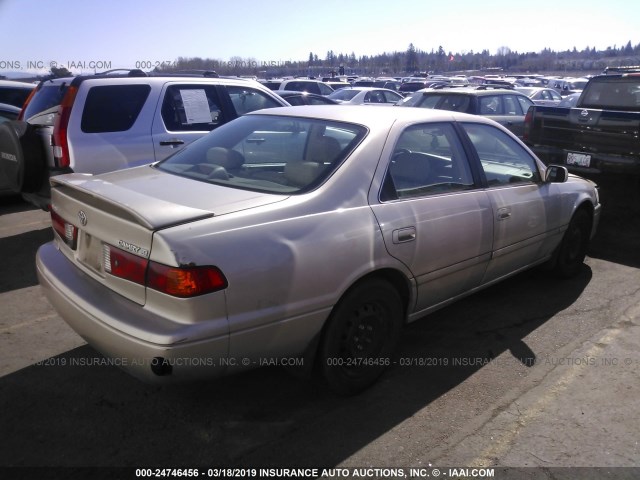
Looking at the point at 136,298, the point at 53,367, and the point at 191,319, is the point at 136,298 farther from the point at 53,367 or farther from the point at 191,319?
the point at 53,367

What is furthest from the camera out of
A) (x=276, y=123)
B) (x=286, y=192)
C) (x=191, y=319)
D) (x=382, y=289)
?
(x=276, y=123)

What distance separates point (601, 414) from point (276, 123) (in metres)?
2.70

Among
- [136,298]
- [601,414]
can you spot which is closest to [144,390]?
[136,298]

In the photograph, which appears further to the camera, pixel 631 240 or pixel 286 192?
pixel 631 240

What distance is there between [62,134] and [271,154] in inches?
116

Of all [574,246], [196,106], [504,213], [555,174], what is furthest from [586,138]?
[196,106]

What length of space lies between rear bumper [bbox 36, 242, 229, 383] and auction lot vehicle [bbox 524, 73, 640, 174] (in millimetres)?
6307

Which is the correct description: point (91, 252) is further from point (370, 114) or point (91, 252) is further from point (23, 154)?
point (23, 154)

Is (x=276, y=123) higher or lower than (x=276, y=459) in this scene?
higher

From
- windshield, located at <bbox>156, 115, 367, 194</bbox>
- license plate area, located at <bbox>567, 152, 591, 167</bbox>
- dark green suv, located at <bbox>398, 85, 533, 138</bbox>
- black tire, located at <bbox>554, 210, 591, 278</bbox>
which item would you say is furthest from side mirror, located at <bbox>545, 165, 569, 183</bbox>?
dark green suv, located at <bbox>398, 85, 533, 138</bbox>

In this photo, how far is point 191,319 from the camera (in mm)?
2387

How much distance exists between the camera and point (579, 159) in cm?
726

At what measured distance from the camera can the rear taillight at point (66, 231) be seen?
3.04m

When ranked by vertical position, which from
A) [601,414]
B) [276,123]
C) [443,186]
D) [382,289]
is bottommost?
[601,414]
